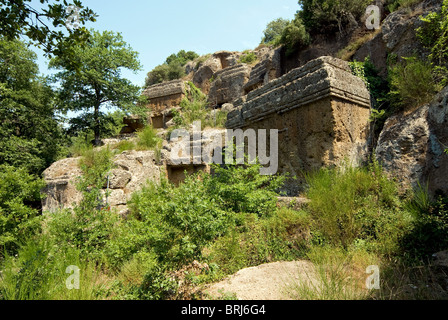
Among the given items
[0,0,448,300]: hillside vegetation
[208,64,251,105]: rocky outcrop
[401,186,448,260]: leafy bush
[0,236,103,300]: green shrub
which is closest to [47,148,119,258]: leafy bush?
[0,0,448,300]: hillside vegetation

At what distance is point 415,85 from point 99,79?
11.7 m

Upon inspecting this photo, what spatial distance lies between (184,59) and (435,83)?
1389 inches

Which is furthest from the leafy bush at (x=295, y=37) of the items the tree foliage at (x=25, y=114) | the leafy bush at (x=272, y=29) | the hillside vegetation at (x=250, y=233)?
the leafy bush at (x=272, y=29)

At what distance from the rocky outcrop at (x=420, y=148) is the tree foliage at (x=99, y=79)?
11.4 metres

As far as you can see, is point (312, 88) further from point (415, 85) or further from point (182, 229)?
point (182, 229)

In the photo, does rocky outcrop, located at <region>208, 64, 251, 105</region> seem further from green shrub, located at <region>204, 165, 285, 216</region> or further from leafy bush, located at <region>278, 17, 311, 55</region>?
green shrub, located at <region>204, 165, 285, 216</region>

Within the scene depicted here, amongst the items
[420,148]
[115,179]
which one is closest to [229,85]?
[115,179]

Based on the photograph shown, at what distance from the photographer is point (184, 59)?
3581cm

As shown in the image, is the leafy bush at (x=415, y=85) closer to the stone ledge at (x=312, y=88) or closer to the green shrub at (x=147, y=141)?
the stone ledge at (x=312, y=88)

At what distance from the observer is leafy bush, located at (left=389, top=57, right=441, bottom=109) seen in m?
4.17

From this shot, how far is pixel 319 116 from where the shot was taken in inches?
180

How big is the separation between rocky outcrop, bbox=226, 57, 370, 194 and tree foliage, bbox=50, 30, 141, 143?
933 centimetres

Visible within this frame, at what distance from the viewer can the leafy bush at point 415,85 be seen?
13.7 ft
